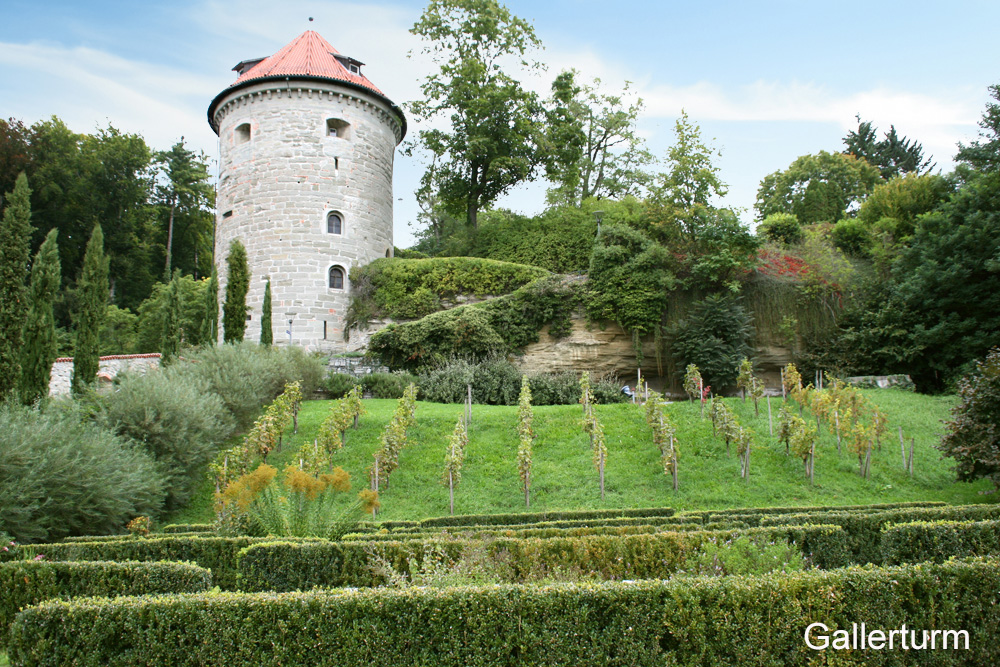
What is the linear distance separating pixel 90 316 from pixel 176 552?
28.5 ft

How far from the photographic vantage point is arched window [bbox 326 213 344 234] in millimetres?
24803

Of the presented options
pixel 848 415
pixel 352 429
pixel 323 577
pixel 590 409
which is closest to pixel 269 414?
pixel 352 429

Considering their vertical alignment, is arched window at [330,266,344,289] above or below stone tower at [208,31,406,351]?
below

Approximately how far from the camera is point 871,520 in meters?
7.37

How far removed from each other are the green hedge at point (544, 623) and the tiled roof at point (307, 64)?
23.1 metres

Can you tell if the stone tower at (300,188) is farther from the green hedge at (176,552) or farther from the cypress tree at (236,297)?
the green hedge at (176,552)

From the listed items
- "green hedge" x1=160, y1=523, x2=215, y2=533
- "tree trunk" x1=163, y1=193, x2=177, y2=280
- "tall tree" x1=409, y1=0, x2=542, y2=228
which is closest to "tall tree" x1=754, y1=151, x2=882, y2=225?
"tall tree" x1=409, y1=0, x2=542, y2=228

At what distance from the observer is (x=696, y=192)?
23.3 meters

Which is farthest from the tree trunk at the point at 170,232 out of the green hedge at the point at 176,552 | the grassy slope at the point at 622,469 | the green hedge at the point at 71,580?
the green hedge at the point at 71,580

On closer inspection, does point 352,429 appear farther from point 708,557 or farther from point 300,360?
point 708,557

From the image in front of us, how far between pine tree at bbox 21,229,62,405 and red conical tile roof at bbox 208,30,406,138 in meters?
14.6

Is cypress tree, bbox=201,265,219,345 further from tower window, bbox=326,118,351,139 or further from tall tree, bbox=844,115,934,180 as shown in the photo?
tall tree, bbox=844,115,934,180

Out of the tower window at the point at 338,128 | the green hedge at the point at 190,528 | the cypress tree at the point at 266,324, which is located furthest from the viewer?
the tower window at the point at 338,128

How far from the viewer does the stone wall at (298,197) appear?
24.0 meters
